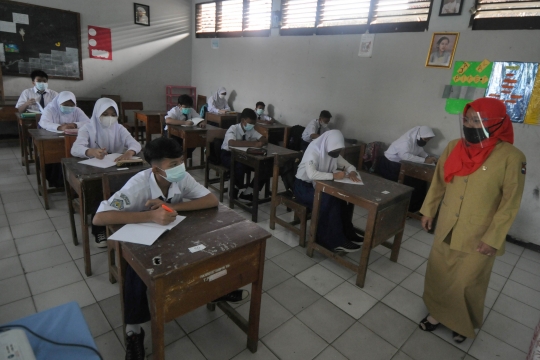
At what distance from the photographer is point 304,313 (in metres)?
2.03

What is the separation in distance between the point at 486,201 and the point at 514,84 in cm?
238

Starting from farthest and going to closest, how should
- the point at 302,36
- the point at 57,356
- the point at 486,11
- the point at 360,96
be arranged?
the point at 302,36 < the point at 360,96 < the point at 486,11 < the point at 57,356

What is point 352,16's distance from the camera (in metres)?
4.51

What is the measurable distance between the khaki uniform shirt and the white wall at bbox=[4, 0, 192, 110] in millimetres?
6704

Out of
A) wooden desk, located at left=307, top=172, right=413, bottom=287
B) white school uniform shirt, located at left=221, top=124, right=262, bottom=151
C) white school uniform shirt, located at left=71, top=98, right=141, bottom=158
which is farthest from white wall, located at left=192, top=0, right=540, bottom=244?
white school uniform shirt, located at left=71, top=98, right=141, bottom=158

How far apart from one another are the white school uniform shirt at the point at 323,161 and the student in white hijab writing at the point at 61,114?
2.43 metres

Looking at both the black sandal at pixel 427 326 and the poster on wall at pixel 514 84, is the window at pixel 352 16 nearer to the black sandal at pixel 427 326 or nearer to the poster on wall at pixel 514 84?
the poster on wall at pixel 514 84

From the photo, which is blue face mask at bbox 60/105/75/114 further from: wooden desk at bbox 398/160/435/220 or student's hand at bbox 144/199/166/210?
wooden desk at bbox 398/160/435/220

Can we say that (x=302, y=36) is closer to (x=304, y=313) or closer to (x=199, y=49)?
(x=199, y=49)

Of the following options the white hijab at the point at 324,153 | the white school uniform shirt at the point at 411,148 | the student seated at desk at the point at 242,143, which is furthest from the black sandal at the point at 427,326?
the white school uniform shirt at the point at 411,148

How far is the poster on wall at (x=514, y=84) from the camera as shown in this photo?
3.17 meters

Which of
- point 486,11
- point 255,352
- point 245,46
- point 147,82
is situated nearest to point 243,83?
point 245,46

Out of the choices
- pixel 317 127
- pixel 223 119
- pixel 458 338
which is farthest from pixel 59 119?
pixel 458 338

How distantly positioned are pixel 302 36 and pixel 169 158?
432 centimetres
